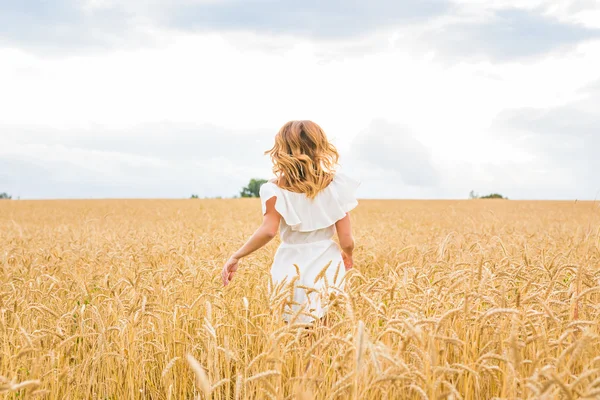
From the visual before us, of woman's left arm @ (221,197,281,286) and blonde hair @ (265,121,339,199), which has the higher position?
blonde hair @ (265,121,339,199)

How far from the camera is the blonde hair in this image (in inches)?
142

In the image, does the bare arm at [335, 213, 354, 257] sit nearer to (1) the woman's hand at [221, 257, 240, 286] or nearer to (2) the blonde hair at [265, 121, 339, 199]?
(2) the blonde hair at [265, 121, 339, 199]

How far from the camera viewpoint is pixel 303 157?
355 centimetres

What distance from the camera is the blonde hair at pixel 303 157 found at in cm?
360

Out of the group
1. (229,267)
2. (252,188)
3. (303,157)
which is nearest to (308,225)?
(303,157)

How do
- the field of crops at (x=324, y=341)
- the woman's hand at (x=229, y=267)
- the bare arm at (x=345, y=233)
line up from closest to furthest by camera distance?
the field of crops at (x=324, y=341), the woman's hand at (x=229, y=267), the bare arm at (x=345, y=233)

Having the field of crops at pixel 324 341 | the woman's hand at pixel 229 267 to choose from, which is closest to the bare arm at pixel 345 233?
the field of crops at pixel 324 341

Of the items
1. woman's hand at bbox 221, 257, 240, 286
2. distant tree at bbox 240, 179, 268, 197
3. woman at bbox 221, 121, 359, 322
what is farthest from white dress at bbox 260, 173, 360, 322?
distant tree at bbox 240, 179, 268, 197

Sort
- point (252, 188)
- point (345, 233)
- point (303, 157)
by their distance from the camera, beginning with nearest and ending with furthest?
point (303, 157) < point (345, 233) < point (252, 188)

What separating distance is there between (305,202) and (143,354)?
156cm

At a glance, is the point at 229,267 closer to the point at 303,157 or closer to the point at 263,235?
the point at 263,235

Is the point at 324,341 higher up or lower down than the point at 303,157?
lower down

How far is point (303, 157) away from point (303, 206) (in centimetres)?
39

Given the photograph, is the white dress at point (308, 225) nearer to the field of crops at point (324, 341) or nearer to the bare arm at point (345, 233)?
the bare arm at point (345, 233)
